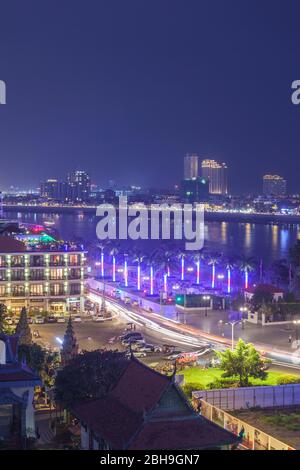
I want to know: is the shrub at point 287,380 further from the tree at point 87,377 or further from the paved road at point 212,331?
the tree at point 87,377

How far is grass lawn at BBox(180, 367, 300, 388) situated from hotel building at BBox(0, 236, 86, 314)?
7.41m

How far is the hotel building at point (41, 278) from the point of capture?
66.1 ft

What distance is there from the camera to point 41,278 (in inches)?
806

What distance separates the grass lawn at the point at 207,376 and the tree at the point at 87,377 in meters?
2.21

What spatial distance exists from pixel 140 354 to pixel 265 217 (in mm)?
79079

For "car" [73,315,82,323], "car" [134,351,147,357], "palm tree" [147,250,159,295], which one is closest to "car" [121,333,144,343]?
"car" [134,351,147,357]

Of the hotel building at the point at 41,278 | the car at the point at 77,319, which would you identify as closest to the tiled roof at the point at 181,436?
the car at the point at 77,319

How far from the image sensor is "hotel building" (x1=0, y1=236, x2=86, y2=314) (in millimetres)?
20141

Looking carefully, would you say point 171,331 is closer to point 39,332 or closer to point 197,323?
point 197,323

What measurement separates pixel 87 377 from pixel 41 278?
10.8 meters

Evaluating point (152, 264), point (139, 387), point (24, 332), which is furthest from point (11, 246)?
point (139, 387)

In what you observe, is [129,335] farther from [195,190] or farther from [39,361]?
[195,190]

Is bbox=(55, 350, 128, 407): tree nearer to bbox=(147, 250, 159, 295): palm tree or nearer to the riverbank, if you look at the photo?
bbox=(147, 250, 159, 295): palm tree

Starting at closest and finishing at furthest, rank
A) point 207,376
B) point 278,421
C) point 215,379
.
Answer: point 278,421 → point 215,379 → point 207,376
